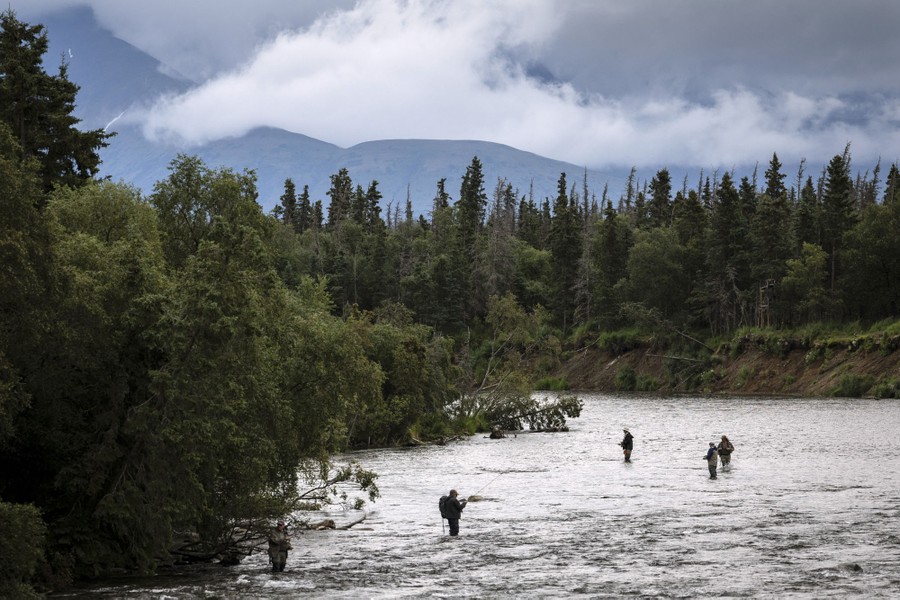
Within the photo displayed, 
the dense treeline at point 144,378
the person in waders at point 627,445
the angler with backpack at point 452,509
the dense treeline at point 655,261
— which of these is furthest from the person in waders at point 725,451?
the dense treeline at point 655,261

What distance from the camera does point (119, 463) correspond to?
98.2 ft

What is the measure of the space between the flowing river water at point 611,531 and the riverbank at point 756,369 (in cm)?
3727

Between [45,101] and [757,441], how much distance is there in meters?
47.6

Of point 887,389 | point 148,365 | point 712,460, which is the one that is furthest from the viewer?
point 887,389

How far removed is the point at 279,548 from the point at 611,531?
42.1 feet

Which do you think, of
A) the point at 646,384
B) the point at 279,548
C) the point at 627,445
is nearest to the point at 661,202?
the point at 646,384

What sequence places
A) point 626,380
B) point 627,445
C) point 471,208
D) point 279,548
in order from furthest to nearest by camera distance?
point 471,208 → point 626,380 → point 627,445 → point 279,548

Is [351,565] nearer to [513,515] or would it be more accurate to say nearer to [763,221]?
[513,515]

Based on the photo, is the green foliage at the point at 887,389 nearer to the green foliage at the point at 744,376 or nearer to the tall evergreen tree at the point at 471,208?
the green foliage at the point at 744,376

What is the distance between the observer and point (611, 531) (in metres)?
38.0

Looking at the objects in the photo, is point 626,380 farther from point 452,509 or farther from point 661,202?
point 452,509

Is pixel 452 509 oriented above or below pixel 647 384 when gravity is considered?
below

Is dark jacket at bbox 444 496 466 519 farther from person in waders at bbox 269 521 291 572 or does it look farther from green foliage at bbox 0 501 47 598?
green foliage at bbox 0 501 47 598

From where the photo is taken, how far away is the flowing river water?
29.1 meters
